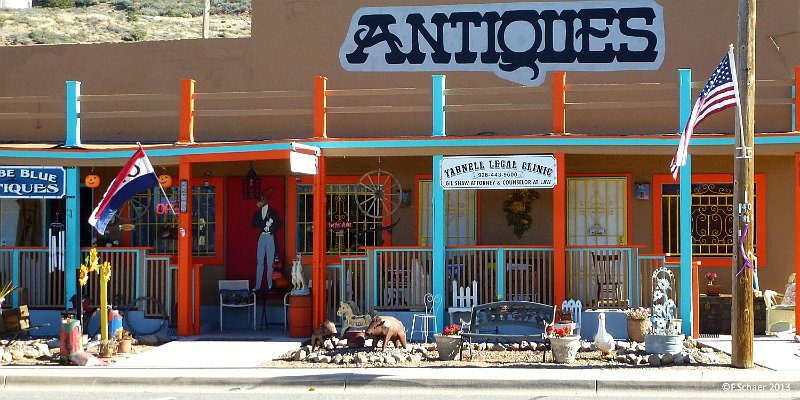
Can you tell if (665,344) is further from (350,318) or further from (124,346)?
(124,346)

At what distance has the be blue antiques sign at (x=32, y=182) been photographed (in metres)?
16.6

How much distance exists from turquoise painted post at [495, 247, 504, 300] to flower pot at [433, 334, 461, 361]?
6.59 ft

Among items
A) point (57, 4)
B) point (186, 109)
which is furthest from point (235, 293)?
point (57, 4)

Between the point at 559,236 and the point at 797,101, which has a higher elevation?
the point at 797,101

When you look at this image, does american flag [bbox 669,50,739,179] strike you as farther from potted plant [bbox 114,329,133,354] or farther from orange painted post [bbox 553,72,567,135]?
potted plant [bbox 114,329,133,354]

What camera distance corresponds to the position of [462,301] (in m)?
15.7

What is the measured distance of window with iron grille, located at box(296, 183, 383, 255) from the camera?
709 inches

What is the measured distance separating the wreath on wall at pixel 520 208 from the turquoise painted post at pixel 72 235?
700 centimetres

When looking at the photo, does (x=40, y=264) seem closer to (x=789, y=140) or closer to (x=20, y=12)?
(x=789, y=140)

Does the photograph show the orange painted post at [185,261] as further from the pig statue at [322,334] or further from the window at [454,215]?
the window at [454,215]

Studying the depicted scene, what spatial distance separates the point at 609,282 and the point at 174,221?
→ 25.2 feet

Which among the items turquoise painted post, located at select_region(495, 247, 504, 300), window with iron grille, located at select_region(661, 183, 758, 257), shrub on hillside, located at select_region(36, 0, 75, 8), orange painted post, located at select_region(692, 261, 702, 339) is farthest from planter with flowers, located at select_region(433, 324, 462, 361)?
shrub on hillside, located at select_region(36, 0, 75, 8)

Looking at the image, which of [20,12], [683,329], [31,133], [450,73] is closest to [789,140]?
[683,329]

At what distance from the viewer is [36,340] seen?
52.2 ft
